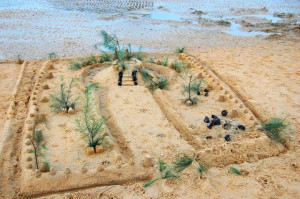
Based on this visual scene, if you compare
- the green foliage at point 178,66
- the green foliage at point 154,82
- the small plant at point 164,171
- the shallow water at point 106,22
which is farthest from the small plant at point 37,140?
the shallow water at point 106,22

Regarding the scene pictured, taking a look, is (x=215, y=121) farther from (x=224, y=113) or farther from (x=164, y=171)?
(x=164, y=171)

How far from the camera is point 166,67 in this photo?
335 inches

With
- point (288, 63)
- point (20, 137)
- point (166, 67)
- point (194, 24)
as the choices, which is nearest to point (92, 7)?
point (194, 24)

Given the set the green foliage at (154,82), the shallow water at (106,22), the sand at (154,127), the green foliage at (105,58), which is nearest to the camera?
the sand at (154,127)

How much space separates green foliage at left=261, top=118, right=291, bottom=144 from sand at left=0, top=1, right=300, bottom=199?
13 cm

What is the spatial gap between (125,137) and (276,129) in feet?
8.83

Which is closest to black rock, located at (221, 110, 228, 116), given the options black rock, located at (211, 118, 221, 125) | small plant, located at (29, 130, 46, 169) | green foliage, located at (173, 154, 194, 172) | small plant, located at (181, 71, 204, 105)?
black rock, located at (211, 118, 221, 125)

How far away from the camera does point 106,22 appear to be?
12.9 metres

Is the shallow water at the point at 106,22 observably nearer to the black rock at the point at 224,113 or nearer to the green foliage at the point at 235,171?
the black rock at the point at 224,113

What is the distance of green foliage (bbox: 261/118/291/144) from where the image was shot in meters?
5.39

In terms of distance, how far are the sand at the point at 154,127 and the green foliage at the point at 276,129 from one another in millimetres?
131

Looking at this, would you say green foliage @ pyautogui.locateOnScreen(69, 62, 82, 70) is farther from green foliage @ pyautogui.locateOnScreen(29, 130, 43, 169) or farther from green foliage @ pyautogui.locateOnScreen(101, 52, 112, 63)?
green foliage @ pyautogui.locateOnScreen(29, 130, 43, 169)

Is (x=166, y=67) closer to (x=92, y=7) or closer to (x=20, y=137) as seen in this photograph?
(x=20, y=137)

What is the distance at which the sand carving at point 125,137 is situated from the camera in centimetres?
436
